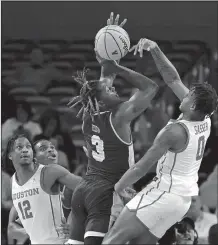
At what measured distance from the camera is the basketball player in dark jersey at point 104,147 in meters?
5.75

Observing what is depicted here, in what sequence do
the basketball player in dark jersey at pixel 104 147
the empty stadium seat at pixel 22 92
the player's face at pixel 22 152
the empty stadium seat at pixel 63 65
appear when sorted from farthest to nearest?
the empty stadium seat at pixel 63 65 < the empty stadium seat at pixel 22 92 < the player's face at pixel 22 152 < the basketball player in dark jersey at pixel 104 147

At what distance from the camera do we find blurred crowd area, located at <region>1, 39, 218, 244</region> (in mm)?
10586

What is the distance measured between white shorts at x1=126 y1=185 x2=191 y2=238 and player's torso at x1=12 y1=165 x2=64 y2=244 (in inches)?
49.2

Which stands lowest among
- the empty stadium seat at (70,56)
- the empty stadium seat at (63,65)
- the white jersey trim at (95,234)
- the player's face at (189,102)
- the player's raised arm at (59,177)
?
the white jersey trim at (95,234)

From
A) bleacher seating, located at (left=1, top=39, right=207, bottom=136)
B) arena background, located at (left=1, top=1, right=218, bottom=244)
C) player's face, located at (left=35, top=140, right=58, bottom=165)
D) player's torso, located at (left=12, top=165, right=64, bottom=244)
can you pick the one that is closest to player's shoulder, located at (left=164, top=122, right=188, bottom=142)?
player's torso, located at (left=12, top=165, right=64, bottom=244)

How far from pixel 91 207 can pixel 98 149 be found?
0.52 meters

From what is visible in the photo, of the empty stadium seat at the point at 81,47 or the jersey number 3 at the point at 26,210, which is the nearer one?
the jersey number 3 at the point at 26,210

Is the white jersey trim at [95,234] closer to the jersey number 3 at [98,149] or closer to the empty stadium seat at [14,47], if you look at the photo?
the jersey number 3 at [98,149]

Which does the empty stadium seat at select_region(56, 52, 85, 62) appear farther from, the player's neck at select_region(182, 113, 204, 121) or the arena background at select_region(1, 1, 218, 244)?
the player's neck at select_region(182, 113, 204, 121)

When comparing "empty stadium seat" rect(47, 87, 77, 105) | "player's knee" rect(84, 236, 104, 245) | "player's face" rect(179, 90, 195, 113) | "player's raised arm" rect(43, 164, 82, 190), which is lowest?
"player's knee" rect(84, 236, 104, 245)

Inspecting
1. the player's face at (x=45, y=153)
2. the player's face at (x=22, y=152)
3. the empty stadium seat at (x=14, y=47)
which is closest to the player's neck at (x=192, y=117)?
the player's face at (x=22, y=152)

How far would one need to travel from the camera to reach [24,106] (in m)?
11.0

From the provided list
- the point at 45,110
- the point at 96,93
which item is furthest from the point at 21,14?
the point at 96,93

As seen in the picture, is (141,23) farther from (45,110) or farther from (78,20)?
(45,110)
